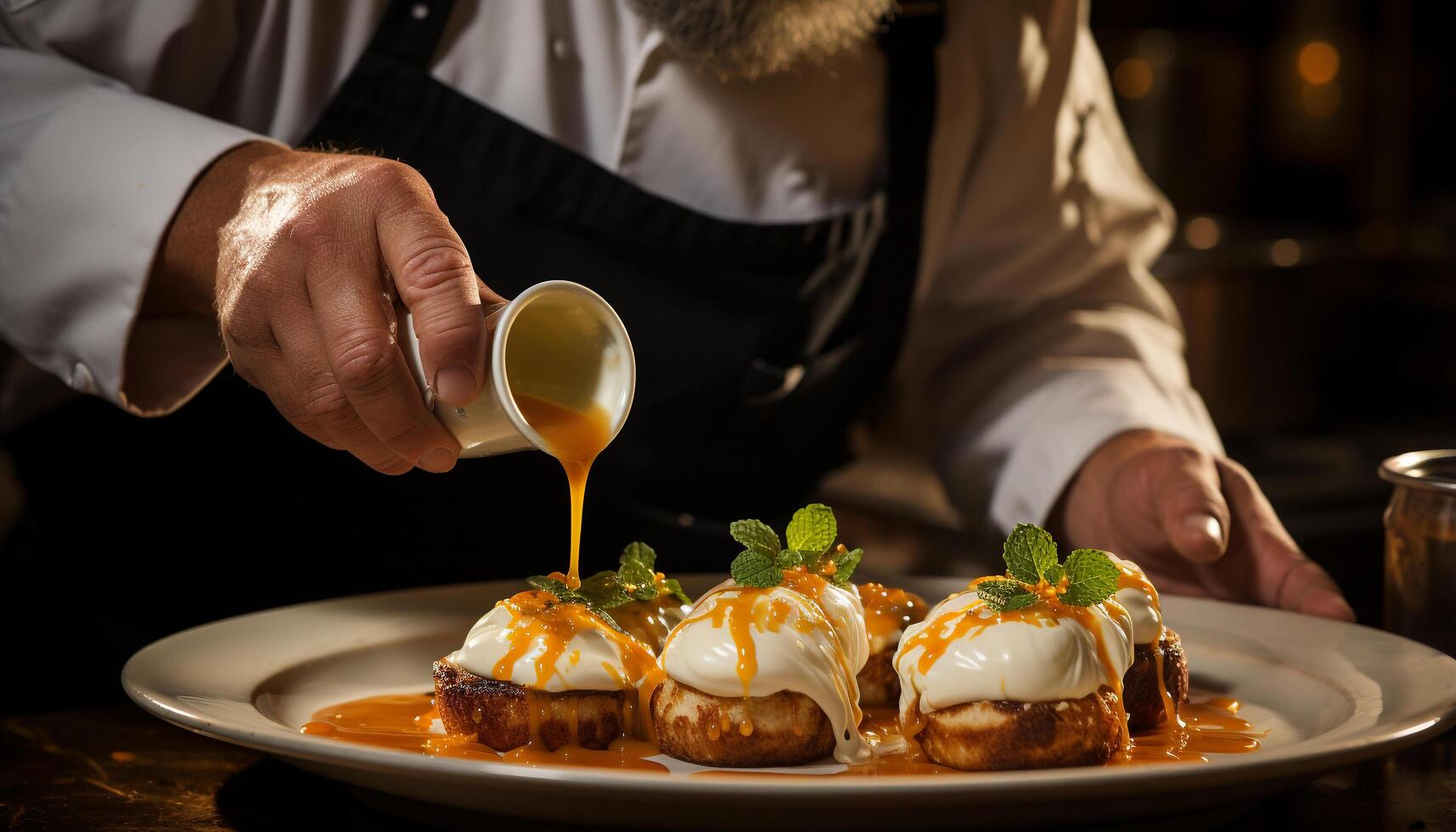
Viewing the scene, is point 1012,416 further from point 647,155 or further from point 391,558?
point 391,558

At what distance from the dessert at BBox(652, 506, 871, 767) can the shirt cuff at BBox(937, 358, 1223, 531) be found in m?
0.78

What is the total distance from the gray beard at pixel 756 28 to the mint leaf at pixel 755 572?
0.82 meters

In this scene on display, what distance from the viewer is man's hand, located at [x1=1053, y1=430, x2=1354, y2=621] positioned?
1593 mm

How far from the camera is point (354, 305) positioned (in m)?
1.15

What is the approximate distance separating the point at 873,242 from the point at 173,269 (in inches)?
39.7

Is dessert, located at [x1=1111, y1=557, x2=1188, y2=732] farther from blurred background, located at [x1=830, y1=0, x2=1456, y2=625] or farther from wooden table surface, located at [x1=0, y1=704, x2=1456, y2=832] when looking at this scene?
blurred background, located at [x1=830, y1=0, x2=1456, y2=625]

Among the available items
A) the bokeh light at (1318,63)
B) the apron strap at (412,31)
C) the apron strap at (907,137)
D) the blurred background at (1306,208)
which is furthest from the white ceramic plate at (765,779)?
the bokeh light at (1318,63)

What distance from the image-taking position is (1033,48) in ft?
7.47

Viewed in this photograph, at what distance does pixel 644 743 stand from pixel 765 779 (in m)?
0.28

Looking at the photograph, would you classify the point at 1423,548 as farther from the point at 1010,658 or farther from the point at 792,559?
the point at 792,559

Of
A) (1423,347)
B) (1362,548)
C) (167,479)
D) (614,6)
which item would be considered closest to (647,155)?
(614,6)

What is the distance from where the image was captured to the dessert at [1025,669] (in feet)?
3.82

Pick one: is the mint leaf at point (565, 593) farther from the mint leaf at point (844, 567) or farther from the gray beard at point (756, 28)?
the gray beard at point (756, 28)

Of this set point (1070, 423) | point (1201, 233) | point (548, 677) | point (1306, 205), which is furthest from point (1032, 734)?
point (1306, 205)
